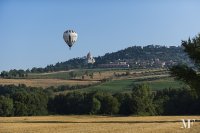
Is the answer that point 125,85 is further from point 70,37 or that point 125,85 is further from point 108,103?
point 70,37

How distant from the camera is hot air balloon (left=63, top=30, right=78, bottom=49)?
56.3m

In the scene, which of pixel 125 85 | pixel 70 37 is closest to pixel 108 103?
pixel 70 37

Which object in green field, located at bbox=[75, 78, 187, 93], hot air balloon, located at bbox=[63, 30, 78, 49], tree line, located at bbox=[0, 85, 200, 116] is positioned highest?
hot air balloon, located at bbox=[63, 30, 78, 49]

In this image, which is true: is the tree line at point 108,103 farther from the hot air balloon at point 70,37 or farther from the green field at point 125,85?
the green field at point 125,85

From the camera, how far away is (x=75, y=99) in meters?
82.5

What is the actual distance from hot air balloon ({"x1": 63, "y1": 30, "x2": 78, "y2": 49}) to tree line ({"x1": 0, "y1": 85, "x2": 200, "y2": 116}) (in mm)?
17692

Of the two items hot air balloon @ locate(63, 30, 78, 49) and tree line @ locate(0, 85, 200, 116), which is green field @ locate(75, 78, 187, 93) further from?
hot air balloon @ locate(63, 30, 78, 49)

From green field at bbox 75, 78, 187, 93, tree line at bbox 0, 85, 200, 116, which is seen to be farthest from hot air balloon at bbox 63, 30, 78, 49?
green field at bbox 75, 78, 187, 93

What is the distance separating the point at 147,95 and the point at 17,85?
162ft

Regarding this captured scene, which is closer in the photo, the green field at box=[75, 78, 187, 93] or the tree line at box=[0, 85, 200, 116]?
the tree line at box=[0, 85, 200, 116]

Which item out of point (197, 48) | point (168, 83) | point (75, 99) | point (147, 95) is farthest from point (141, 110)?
point (168, 83)

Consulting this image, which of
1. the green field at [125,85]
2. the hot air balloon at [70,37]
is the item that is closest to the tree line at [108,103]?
the hot air balloon at [70,37]

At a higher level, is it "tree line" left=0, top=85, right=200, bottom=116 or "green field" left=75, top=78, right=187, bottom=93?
"green field" left=75, top=78, right=187, bottom=93

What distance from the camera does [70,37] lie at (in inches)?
2216
